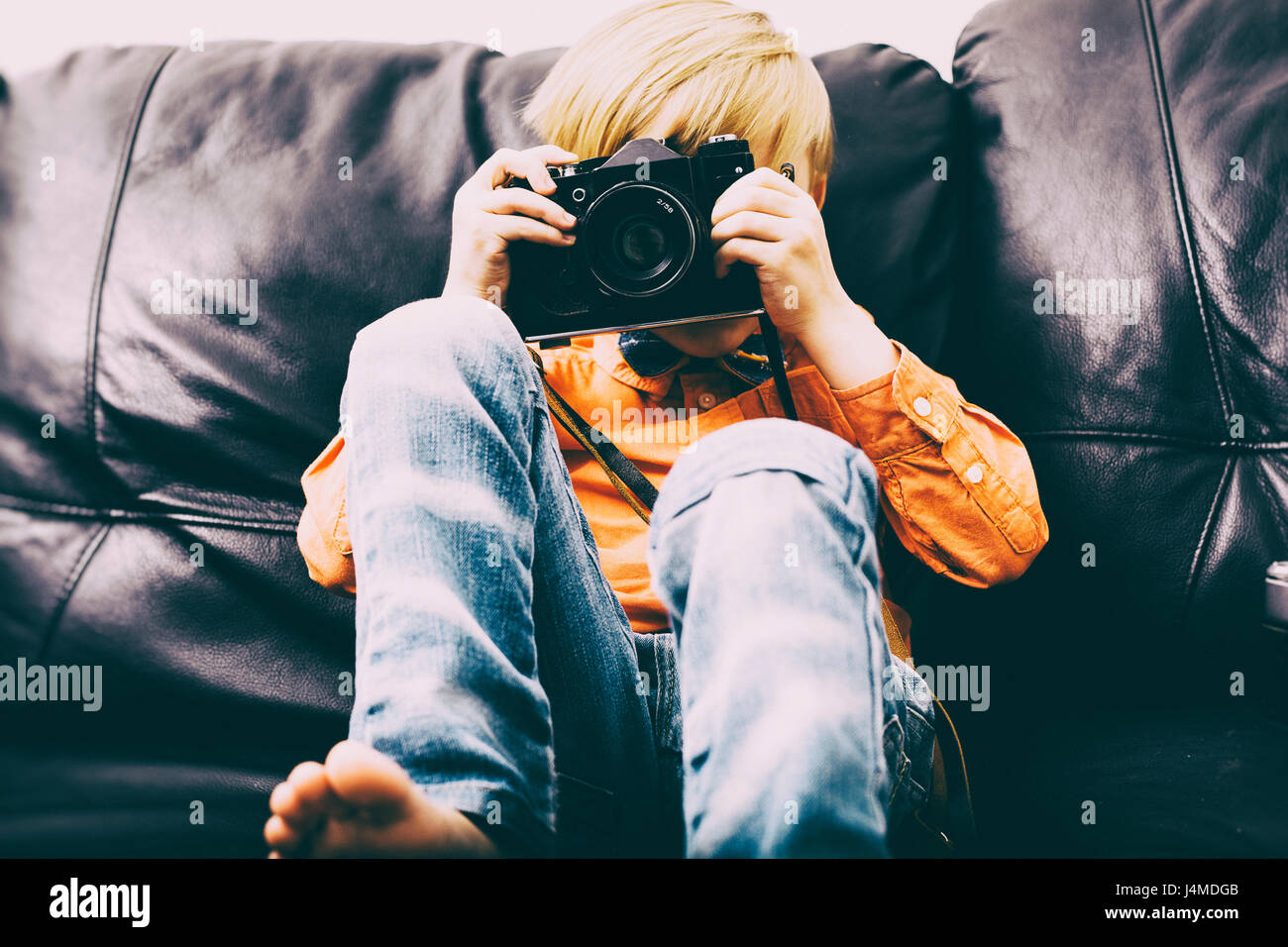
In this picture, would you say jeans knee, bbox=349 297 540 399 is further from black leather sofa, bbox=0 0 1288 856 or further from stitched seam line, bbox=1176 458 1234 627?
stitched seam line, bbox=1176 458 1234 627

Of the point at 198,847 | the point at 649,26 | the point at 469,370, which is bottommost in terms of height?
the point at 198,847

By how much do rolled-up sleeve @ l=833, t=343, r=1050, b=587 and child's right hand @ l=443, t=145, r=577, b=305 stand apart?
23 centimetres

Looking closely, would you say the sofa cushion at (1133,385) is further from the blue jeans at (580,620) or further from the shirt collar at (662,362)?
the blue jeans at (580,620)

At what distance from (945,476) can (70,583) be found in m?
0.71

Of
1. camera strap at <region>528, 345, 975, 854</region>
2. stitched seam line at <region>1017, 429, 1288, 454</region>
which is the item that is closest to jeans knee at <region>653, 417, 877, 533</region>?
camera strap at <region>528, 345, 975, 854</region>

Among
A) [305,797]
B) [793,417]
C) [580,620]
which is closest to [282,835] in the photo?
[305,797]

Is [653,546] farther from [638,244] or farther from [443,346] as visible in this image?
[638,244]

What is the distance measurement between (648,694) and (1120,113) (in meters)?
0.62

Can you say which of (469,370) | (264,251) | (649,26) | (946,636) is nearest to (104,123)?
(264,251)

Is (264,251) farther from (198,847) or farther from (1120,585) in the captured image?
(1120,585)

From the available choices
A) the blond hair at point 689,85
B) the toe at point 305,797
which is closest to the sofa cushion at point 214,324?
the blond hair at point 689,85

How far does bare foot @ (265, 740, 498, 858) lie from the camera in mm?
300

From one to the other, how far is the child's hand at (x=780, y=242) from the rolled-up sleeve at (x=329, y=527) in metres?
0.28
